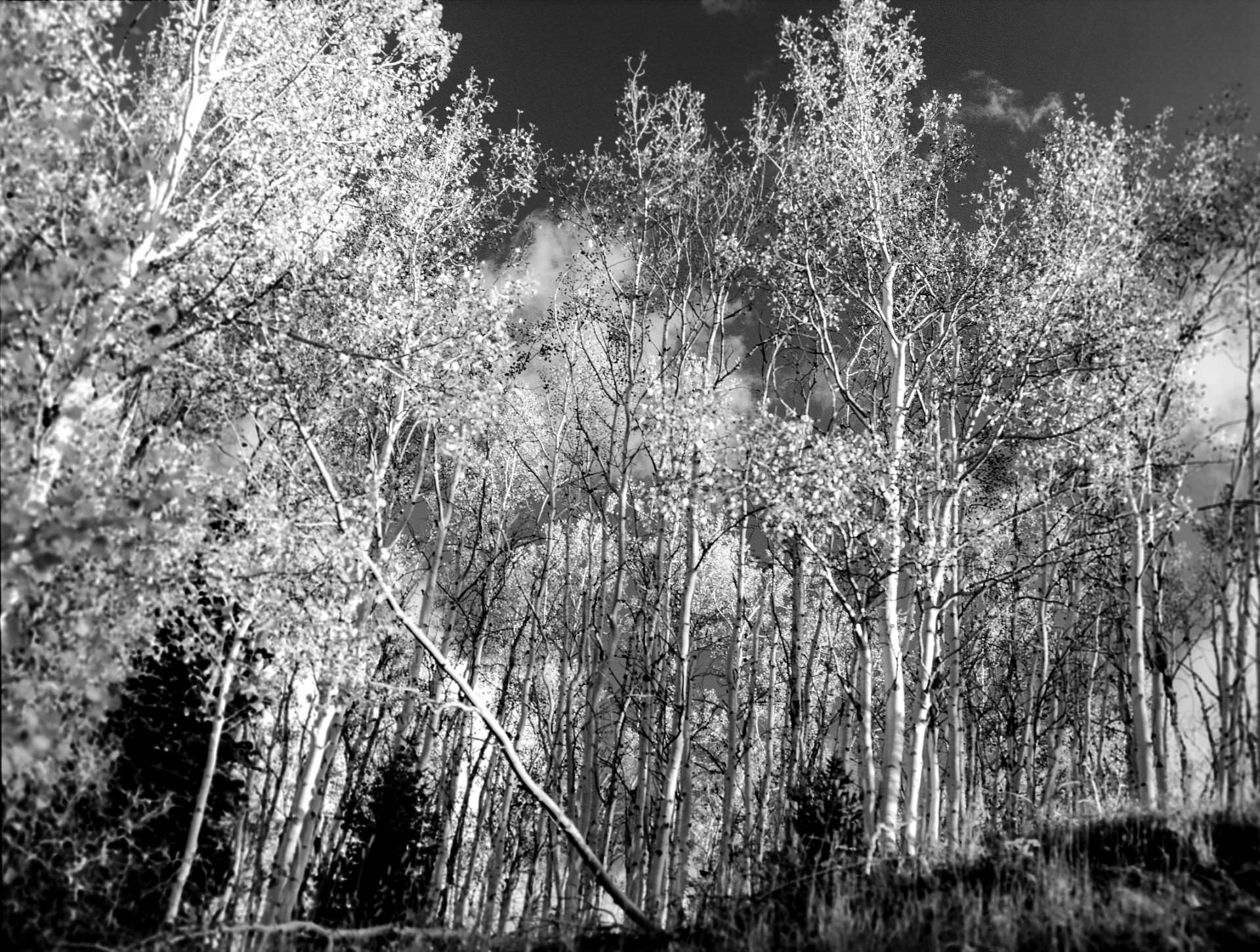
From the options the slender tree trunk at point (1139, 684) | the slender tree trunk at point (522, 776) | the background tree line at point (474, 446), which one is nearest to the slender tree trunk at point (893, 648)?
the background tree line at point (474, 446)

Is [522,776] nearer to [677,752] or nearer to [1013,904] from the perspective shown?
[677,752]

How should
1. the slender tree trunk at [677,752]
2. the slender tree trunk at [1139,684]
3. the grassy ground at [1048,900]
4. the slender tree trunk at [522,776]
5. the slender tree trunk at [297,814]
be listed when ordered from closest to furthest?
the grassy ground at [1048,900]
the slender tree trunk at [522,776]
the slender tree trunk at [1139,684]
the slender tree trunk at [297,814]
the slender tree trunk at [677,752]

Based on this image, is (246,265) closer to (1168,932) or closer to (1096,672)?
(1168,932)

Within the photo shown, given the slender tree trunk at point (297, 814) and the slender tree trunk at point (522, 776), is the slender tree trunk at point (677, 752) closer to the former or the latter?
the slender tree trunk at point (522, 776)

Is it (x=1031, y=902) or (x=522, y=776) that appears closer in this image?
(x=1031, y=902)

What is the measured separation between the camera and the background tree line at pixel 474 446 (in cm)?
596

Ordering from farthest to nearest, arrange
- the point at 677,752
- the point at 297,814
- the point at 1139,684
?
the point at 677,752, the point at 297,814, the point at 1139,684

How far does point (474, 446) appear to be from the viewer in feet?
39.5

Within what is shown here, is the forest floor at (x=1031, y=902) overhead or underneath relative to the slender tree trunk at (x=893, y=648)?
underneath

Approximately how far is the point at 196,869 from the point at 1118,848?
1168 cm

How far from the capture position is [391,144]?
38.5ft

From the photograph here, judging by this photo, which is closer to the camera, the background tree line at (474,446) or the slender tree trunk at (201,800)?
the background tree line at (474,446)

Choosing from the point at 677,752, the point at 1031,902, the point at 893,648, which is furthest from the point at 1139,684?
the point at 677,752

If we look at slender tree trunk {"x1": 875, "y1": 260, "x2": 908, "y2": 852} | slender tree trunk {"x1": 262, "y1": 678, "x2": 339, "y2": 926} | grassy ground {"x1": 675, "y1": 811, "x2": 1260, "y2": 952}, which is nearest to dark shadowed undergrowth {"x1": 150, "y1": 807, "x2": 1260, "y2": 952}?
grassy ground {"x1": 675, "y1": 811, "x2": 1260, "y2": 952}
